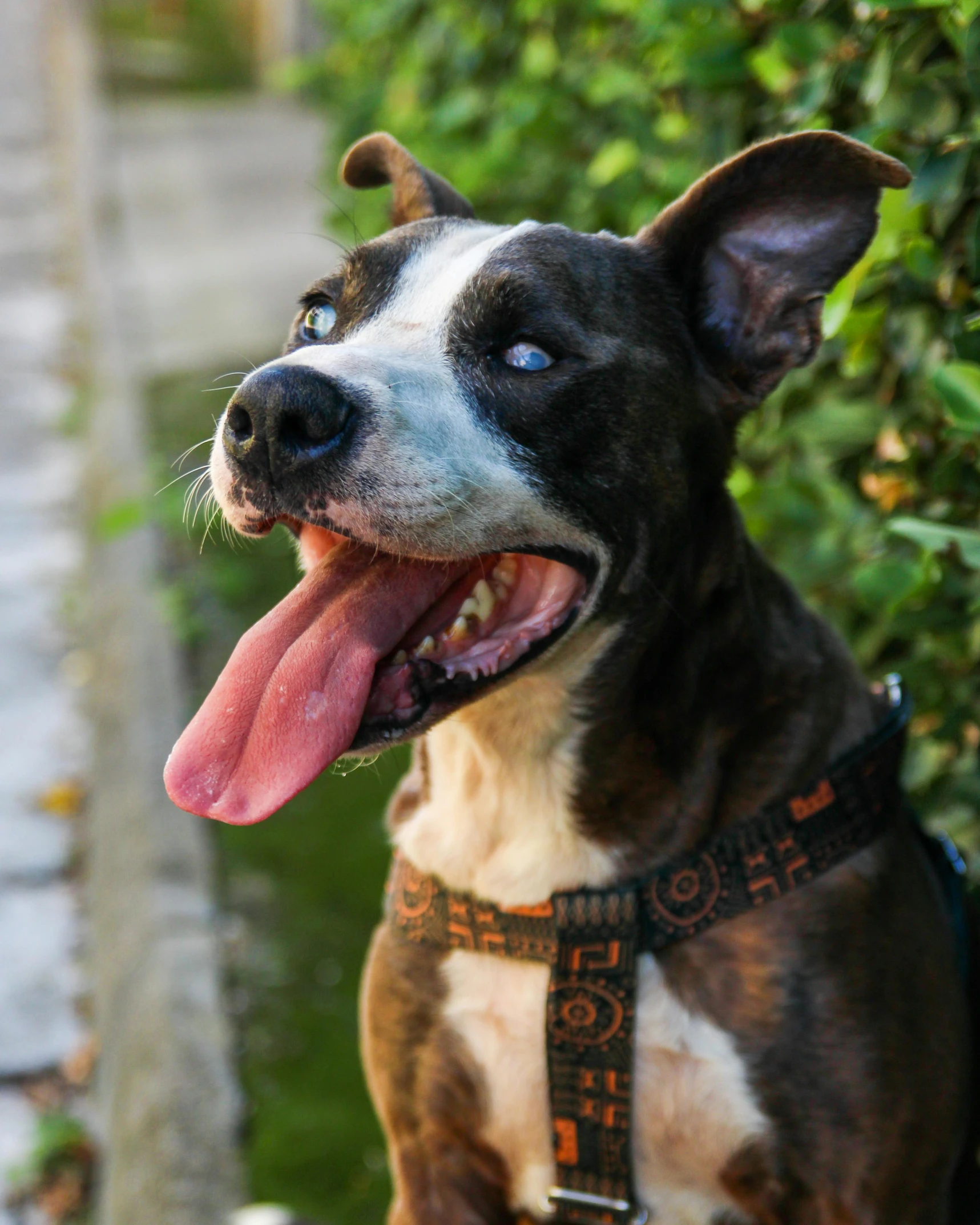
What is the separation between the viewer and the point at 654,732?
2.09m

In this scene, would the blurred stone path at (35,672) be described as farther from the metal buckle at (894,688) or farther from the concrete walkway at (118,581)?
the metal buckle at (894,688)

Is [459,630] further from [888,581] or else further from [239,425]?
[888,581]

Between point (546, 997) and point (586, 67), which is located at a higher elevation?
point (586, 67)

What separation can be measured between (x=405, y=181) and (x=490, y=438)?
31.2 inches

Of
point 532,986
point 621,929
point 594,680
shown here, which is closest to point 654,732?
point 594,680

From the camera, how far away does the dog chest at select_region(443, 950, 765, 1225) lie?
2.00 m

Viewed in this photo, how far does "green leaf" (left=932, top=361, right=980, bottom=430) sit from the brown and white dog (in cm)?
24

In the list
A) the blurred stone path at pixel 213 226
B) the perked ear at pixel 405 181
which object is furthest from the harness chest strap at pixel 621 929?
the blurred stone path at pixel 213 226

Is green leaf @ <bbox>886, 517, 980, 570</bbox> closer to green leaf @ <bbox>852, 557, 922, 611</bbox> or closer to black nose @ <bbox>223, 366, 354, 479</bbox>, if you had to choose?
green leaf @ <bbox>852, 557, 922, 611</bbox>

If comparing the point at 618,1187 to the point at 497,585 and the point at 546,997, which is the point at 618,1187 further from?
the point at 497,585

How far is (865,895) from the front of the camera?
2020mm

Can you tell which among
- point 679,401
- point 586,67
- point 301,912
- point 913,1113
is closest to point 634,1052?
point 913,1113

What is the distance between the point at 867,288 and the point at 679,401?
0.60 metres

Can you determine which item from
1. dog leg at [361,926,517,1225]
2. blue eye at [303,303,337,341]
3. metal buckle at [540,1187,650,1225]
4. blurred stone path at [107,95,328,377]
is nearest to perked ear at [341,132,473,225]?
blue eye at [303,303,337,341]
